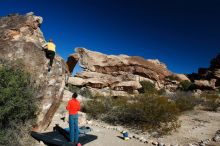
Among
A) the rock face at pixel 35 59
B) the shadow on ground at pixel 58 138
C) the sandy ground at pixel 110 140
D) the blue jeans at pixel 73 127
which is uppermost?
the rock face at pixel 35 59

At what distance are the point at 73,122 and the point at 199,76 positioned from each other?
54.1 meters

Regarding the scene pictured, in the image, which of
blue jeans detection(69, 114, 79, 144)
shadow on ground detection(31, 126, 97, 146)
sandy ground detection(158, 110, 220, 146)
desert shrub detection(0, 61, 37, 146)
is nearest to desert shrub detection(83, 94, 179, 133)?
sandy ground detection(158, 110, 220, 146)

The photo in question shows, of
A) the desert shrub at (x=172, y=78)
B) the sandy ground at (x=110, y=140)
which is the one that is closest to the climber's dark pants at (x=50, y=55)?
the sandy ground at (x=110, y=140)

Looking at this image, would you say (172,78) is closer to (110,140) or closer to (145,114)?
(145,114)

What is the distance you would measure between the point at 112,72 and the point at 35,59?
35.6 m

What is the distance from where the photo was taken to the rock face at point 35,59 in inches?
331

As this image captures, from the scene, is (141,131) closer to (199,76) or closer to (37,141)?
(37,141)

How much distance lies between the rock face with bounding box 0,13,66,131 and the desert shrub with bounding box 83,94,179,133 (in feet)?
15.9

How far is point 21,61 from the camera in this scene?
8.18 meters

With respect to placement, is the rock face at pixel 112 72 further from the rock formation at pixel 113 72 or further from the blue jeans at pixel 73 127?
the blue jeans at pixel 73 127

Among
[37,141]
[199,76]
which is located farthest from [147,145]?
[199,76]

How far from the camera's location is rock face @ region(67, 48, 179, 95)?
36.8m

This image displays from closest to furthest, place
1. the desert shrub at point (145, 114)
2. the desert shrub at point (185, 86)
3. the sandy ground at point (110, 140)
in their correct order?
the sandy ground at point (110, 140) → the desert shrub at point (145, 114) → the desert shrub at point (185, 86)

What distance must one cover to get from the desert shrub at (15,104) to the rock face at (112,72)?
1058 inches
